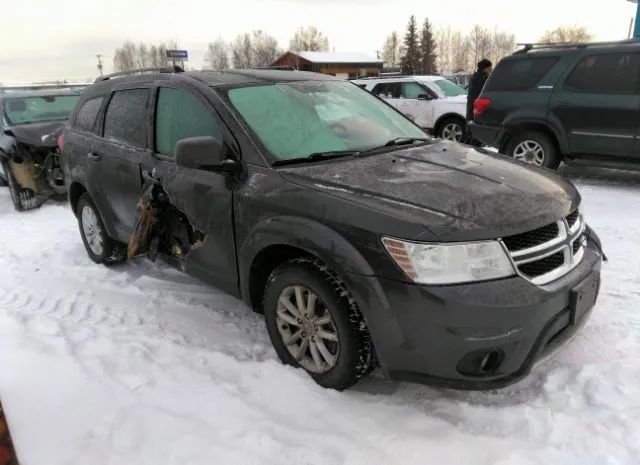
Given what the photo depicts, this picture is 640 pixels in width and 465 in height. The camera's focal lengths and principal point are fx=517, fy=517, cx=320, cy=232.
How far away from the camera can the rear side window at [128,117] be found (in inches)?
159

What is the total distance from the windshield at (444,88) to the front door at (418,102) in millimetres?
208

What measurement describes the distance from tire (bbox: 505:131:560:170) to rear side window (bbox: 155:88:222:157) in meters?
5.01

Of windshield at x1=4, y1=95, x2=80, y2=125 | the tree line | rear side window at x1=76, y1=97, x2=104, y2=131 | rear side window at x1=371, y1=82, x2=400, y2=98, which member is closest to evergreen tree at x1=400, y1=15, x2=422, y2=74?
the tree line

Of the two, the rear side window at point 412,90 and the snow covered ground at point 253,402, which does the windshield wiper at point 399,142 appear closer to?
the snow covered ground at point 253,402

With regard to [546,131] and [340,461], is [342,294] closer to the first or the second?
[340,461]

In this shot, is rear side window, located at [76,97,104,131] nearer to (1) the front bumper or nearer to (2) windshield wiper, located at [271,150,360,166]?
(2) windshield wiper, located at [271,150,360,166]

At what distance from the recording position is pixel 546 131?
7195mm

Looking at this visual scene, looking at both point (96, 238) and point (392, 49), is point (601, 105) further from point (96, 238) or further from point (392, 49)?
point (392, 49)

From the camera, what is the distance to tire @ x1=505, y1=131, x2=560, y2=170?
7.11m

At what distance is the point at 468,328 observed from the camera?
7.47 feet

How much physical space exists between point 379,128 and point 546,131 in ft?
15.0

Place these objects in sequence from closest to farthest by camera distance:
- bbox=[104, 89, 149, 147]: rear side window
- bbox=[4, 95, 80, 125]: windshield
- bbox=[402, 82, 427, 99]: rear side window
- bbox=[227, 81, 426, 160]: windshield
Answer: bbox=[227, 81, 426, 160]: windshield < bbox=[104, 89, 149, 147]: rear side window < bbox=[4, 95, 80, 125]: windshield < bbox=[402, 82, 427, 99]: rear side window

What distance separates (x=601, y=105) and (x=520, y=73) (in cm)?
126

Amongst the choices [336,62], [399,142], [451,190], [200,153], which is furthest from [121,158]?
[336,62]
